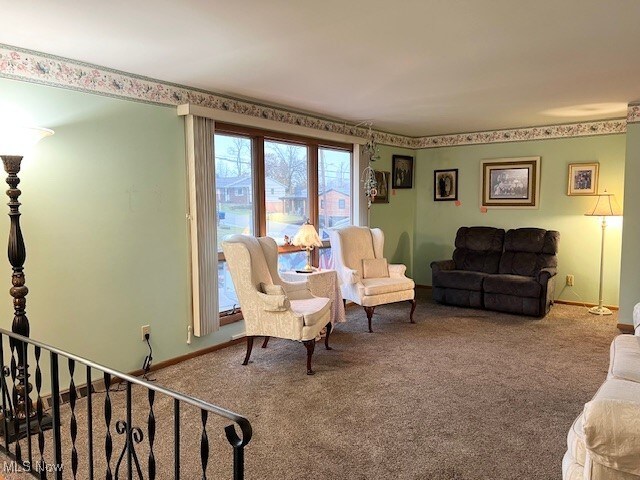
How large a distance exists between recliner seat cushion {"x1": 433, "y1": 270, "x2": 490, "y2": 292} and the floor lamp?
1.37m

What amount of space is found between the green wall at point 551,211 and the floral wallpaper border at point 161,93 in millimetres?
135

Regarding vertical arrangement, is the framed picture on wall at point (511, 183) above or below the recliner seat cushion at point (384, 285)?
above

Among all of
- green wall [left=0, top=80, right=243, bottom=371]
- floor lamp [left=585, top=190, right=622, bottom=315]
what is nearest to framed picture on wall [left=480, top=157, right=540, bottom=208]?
floor lamp [left=585, top=190, right=622, bottom=315]

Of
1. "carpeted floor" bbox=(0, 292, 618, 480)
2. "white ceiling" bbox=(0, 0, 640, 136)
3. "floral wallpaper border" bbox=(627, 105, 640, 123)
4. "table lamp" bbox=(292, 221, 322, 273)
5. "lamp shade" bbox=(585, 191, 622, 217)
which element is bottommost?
"carpeted floor" bbox=(0, 292, 618, 480)

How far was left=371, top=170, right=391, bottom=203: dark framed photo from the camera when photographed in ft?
21.2

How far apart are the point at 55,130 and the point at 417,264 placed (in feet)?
17.8

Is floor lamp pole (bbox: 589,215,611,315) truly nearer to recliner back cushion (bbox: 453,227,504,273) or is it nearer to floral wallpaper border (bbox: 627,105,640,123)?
recliner back cushion (bbox: 453,227,504,273)

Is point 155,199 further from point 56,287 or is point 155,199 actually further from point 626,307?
point 626,307

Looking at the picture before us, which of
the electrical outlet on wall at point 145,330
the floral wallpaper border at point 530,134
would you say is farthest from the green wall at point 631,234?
the electrical outlet on wall at point 145,330

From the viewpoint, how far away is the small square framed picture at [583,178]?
5816 mm

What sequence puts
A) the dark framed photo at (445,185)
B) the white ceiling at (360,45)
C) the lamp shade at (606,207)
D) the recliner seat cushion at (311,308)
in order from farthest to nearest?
the dark framed photo at (445,185) < the lamp shade at (606,207) < the recliner seat cushion at (311,308) < the white ceiling at (360,45)

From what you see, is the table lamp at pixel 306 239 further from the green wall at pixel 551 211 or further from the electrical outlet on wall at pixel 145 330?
the green wall at pixel 551 211

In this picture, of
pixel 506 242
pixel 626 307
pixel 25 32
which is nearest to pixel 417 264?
pixel 506 242

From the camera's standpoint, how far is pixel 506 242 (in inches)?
243
